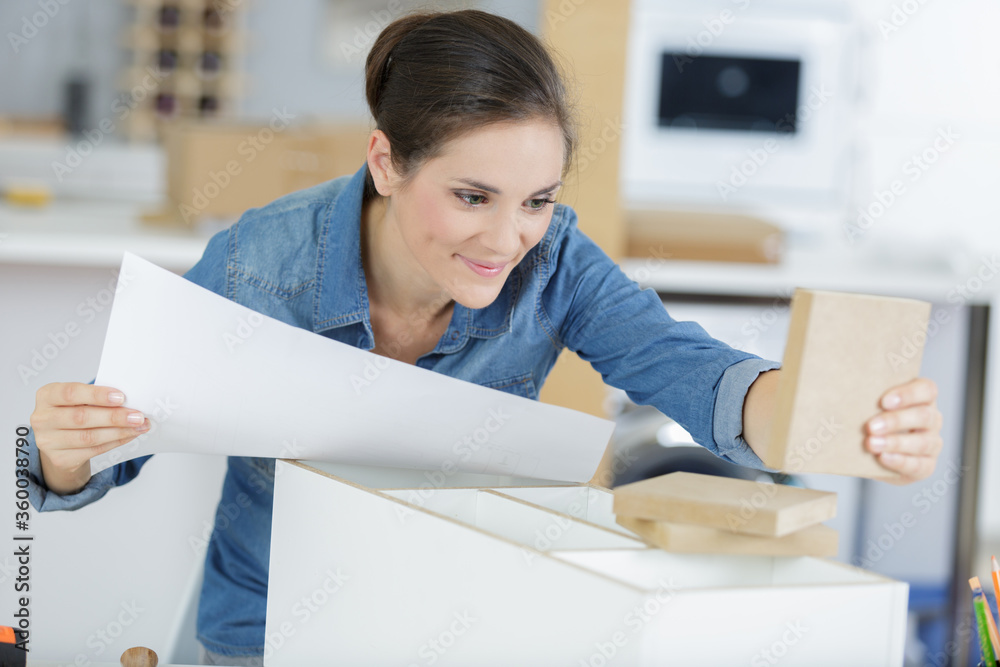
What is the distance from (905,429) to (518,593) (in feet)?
1.02

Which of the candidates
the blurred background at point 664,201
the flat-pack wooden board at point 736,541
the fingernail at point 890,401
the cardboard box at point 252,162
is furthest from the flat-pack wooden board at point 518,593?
the cardboard box at point 252,162

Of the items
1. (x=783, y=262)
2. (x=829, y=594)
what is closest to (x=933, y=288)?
(x=783, y=262)

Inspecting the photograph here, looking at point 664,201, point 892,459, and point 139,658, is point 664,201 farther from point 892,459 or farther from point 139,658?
point 139,658

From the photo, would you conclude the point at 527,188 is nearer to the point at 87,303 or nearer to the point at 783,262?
the point at 87,303

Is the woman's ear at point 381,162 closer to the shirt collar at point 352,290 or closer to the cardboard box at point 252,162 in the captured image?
the shirt collar at point 352,290

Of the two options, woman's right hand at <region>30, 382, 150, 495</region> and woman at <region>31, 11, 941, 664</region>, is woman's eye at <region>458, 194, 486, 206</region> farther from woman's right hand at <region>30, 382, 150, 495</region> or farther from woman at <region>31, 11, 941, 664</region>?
woman's right hand at <region>30, 382, 150, 495</region>

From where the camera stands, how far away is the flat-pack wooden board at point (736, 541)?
64 centimetres

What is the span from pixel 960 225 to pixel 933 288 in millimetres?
1067

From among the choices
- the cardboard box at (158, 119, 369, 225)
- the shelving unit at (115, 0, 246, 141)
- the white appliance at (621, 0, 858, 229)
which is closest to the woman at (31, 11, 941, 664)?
the cardboard box at (158, 119, 369, 225)

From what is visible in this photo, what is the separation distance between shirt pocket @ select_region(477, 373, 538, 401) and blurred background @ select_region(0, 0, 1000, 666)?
1.43ft

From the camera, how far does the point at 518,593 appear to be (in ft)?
2.02

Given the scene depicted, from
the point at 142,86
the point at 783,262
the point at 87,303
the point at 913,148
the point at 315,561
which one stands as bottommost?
the point at 315,561

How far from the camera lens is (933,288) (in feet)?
7.05

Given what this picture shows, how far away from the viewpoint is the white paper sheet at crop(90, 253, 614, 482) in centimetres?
76
